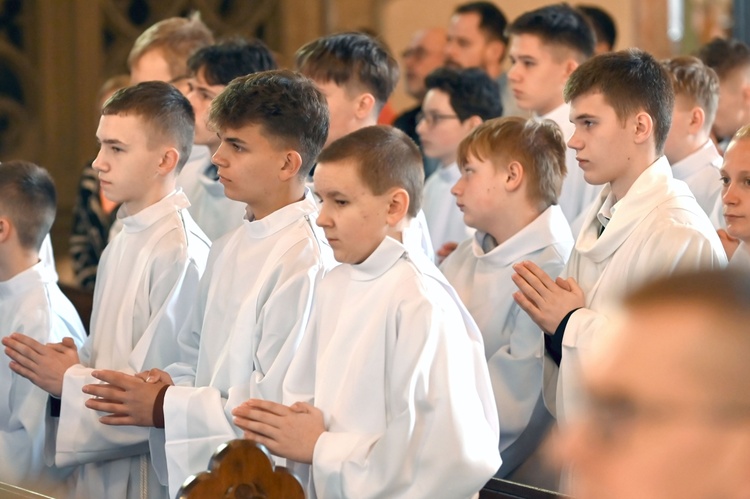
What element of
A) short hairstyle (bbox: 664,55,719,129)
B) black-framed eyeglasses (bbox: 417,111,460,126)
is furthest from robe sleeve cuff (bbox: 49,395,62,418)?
short hairstyle (bbox: 664,55,719,129)

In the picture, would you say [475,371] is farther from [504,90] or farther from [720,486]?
[504,90]

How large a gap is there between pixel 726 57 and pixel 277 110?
251 cm

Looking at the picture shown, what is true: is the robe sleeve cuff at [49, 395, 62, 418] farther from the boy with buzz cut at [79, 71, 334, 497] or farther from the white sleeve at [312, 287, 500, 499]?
the white sleeve at [312, 287, 500, 499]

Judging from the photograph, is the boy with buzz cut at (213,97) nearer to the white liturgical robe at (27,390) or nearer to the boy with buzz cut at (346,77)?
the boy with buzz cut at (346,77)

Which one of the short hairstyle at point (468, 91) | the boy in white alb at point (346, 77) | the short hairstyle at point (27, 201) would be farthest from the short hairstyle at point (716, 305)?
the short hairstyle at point (468, 91)

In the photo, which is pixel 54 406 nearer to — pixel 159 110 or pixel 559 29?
pixel 159 110

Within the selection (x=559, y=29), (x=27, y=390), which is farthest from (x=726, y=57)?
(x=27, y=390)

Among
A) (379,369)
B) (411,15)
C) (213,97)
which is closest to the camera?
(379,369)

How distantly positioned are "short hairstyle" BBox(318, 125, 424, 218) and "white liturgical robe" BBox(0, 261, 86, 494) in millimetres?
1332

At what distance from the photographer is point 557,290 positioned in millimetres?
3371

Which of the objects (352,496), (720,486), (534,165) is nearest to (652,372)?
(720,486)

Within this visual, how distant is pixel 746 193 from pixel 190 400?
1.70m

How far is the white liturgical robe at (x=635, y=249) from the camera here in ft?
10.6

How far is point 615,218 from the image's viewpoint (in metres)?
3.38
